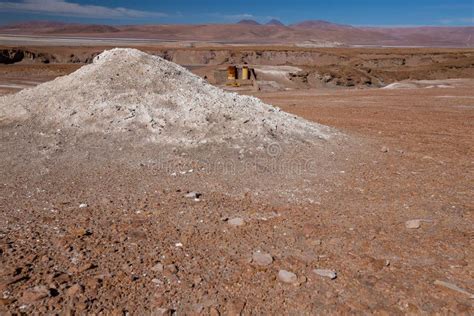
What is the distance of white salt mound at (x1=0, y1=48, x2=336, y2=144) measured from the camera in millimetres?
7324

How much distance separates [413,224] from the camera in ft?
14.8

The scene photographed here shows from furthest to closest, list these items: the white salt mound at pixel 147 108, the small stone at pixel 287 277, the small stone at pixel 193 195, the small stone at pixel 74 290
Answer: the white salt mound at pixel 147 108 → the small stone at pixel 193 195 → the small stone at pixel 287 277 → the small stone at pixel 74 290

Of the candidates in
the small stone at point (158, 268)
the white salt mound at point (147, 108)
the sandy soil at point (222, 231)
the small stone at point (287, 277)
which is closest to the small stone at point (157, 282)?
the sandy soil at point (222, 231)

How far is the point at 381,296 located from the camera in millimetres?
3256

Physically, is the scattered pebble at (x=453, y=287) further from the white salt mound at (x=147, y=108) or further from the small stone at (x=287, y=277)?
the white salt mound at (x=147, y=108)

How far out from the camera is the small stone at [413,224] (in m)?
4.47

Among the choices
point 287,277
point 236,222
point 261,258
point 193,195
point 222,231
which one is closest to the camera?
point 287,277

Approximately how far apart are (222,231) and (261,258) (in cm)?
65

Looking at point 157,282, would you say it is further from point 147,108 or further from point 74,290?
point 147,108

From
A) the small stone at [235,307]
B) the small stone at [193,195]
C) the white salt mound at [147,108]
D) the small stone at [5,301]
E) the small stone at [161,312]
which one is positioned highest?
the white salt mound at [147,108]

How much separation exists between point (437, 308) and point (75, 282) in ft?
8.87

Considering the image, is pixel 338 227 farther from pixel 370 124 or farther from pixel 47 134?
pixel 370 124

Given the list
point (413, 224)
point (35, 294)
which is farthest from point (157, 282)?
point (413, 224)

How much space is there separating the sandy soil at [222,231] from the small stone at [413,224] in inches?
2.4
